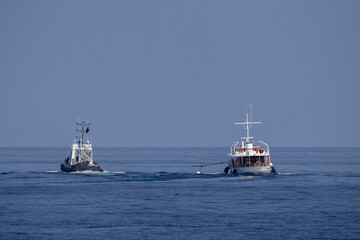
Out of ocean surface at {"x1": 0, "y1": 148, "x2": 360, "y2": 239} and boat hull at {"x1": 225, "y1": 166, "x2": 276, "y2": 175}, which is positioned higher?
boat hull at {"x1": 225, "y1": 166, "x2": 276, "y2": 175}

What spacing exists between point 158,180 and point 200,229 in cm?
5960

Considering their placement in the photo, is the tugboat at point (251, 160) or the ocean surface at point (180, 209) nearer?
the ocean surface at point (180, 209)

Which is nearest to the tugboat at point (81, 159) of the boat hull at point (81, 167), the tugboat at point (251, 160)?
the boat hull at point (81, 167)

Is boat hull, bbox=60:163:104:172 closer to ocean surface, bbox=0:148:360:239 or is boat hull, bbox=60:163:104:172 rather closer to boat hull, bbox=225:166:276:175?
ocean surface, bbox=0:148:360:239

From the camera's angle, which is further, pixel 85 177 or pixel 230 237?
pixel 85 177

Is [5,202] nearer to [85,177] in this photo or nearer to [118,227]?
[118,227]

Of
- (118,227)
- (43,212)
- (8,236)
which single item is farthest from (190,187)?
(8,236)

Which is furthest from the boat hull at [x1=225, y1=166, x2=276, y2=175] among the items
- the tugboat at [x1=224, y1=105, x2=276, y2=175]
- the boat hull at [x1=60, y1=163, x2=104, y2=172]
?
the boat hull at [x1=60, y1=163, x2=104, y2=172]

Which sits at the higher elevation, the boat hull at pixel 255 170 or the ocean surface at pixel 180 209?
the boat hull at pixel 255 170

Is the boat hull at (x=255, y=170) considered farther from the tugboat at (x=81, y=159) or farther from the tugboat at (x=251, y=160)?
the tugboat at (x=81, y=159)

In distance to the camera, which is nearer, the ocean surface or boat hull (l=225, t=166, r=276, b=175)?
the ocean surface

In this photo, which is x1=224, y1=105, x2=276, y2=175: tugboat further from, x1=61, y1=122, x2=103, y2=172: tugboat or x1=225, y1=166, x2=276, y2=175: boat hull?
x1=61, y1=122, x2=103, y2=172: tugboat

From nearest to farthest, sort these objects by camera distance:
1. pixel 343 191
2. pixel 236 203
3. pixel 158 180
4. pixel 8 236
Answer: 1. pixel 8 236
2. pixel 236 203
3. pixel 343 191
4. pixel 158 180

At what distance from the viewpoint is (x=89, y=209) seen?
72.4m
